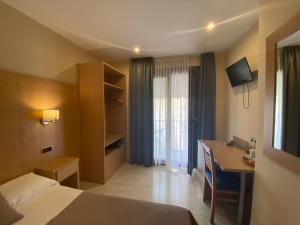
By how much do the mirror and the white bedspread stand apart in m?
1.91

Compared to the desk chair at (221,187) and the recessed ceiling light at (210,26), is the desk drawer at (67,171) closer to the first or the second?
the desk chair at (221,187)

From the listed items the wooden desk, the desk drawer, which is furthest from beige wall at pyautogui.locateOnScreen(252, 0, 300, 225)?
the desk drawer

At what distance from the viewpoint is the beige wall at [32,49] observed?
181cm

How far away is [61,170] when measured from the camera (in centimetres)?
213

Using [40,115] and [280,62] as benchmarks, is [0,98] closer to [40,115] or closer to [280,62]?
[40,115]

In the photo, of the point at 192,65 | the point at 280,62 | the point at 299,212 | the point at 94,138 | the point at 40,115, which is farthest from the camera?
the point at 192,65

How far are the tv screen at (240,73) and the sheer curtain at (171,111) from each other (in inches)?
41.1

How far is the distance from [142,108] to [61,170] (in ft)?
6.87

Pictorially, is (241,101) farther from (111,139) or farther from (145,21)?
(111,139)

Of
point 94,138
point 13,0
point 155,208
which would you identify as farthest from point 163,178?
point 13,0

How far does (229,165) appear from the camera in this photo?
1.80 metres

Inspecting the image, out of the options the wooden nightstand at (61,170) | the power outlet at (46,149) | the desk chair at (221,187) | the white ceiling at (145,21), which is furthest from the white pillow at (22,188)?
the white ceiling at (145,21)

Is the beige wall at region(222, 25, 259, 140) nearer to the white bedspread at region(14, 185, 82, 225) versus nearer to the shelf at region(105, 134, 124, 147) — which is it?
the shelf at region(105, 134, 124, 147)

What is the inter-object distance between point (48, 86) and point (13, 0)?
103cm
